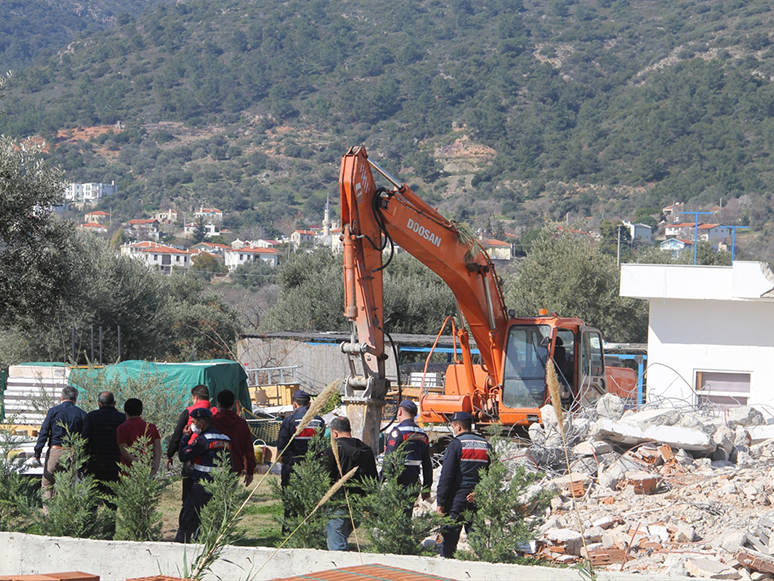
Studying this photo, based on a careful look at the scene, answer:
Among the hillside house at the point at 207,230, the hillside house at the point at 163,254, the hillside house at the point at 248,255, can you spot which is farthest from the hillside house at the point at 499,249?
the hillside house at the point at 207,230

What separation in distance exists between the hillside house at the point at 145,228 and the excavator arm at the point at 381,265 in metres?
140

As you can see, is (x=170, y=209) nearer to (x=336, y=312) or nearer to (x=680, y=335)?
(x=336, y=312)

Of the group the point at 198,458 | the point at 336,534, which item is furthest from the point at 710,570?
the point at 198,458

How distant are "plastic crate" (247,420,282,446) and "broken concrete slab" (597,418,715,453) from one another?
707cm

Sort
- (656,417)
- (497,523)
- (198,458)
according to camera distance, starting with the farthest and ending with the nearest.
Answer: (656,417) → (198,458) → (497,523)

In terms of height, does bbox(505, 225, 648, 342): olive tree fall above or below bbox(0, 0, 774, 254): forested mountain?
below

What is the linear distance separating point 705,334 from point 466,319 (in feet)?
20.6

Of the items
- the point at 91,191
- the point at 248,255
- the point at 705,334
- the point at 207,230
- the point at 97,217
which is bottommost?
the point at 705,334

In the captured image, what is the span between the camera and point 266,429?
59.6 ft

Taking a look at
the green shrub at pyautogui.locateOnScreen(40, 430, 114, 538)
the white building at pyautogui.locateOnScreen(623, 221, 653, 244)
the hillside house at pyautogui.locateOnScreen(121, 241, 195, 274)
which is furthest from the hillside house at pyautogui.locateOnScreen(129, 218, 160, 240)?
the green shrub at pyautogui.locateOnScreen(40, 430, 114, 538)

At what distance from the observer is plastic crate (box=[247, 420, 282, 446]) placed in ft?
57.8

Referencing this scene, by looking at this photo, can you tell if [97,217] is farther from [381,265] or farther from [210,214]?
[381,265]

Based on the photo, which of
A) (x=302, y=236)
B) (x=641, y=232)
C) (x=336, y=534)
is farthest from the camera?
(x=302, y=236)

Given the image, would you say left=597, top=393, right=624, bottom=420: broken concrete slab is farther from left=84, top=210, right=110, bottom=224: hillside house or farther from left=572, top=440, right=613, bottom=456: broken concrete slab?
left=84, top=210, right=110, bottom=224: hillside house
